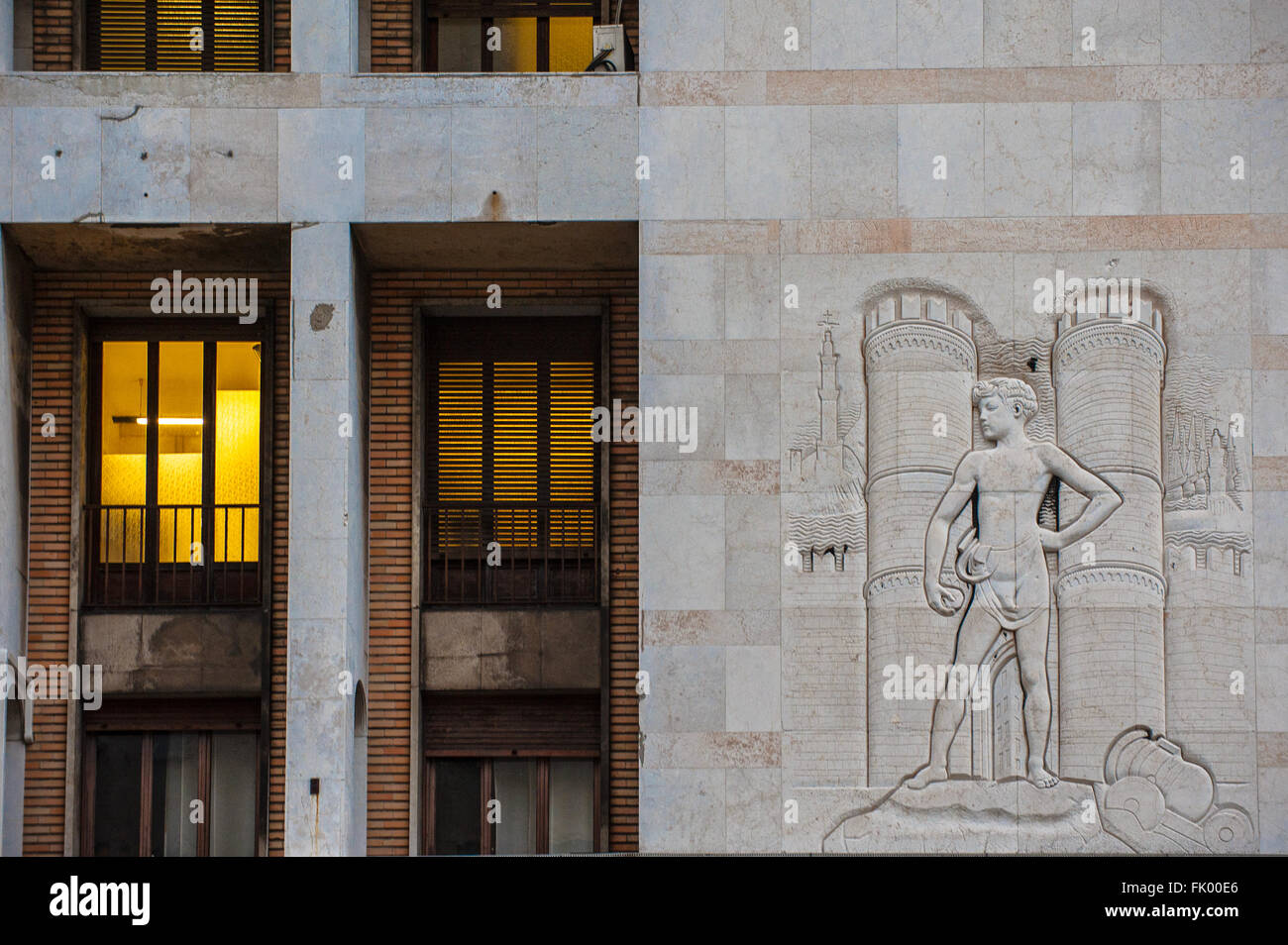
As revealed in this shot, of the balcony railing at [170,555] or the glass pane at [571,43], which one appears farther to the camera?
the glass pane at [571,43]

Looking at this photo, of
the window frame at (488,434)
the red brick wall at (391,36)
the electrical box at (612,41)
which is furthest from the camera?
the red brick wall at (391,36)

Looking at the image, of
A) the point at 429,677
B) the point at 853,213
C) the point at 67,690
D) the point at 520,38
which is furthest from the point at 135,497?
the point at 853,213

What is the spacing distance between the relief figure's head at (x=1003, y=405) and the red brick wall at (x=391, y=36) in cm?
693

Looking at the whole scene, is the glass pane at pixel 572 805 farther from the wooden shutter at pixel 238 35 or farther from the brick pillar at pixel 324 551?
the wooden shutter at pixel 238 35

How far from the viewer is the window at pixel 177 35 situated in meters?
16.0

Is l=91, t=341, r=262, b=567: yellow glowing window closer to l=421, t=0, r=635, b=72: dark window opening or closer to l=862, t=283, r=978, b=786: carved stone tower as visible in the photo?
l=421, t=0, r=635, b=72: dark window opening

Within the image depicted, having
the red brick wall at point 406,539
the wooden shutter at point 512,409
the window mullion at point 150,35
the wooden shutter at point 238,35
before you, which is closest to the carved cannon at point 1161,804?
the red brick wall at point 406,539

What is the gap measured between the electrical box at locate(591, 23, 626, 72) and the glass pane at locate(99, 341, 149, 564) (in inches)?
232

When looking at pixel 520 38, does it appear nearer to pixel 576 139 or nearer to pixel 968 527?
pixel 576 139

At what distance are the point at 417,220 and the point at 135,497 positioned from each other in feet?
14.6

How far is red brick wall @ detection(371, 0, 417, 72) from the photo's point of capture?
1582 centimetres

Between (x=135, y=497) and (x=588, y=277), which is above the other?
(x=588, y=277)

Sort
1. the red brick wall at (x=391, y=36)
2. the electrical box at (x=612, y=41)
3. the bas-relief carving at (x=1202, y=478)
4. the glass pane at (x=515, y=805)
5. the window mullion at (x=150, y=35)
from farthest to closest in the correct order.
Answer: the window mullion at (x=150, y=35) < the red brick wall at (x=391, y=36) < the glass pane at (x=515, y=805) < the electrical box at (x=612, y=41) < the bas-relief carving at (x=1202, y=478)

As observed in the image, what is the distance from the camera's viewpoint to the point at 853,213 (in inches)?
571
